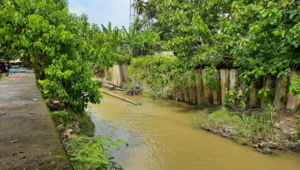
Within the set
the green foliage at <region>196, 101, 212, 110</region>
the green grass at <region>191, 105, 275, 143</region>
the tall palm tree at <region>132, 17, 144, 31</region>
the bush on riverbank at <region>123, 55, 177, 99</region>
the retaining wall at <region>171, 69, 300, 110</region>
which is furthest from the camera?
the tall palm tree at <region>132, 17, 144, 31</region>

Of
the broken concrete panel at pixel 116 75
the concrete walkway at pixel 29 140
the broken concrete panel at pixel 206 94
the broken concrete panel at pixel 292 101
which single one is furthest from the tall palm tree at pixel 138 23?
the concrete walkway at pixel 29 140

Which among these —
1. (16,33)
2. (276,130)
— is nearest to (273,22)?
(276,130)

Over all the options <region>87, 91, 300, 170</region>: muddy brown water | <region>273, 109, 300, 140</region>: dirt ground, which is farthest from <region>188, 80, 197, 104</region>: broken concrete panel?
<region>273, 109, 300, 140</region>: dirt ground

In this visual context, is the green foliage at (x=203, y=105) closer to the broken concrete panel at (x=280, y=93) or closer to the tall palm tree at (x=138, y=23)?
the broken concrete panel at (x=280, y=93)

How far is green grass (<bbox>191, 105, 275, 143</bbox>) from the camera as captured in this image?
4.39 metres

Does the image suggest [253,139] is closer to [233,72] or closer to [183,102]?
[233,72]

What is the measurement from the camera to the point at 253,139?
4.43 meters

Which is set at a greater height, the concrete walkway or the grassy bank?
the concrete walkway

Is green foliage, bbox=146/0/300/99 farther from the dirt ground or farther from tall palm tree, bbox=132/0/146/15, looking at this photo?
tall palm tree, bbox=132/0/146/15

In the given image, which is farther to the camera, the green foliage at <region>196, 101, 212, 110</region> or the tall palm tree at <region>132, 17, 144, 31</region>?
the tall palm tree at <region>132, 17, 144, 31</region>

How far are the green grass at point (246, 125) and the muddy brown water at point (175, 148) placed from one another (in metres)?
0.24

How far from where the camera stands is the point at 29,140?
4.71 feet

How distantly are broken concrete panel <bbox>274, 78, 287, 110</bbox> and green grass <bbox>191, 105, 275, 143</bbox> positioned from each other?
32 cm

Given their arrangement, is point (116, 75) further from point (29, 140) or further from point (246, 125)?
point (29, 140)
